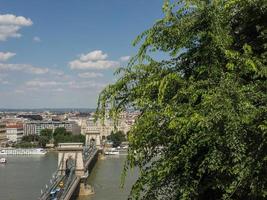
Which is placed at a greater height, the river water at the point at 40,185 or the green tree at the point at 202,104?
the green tree at the point at 202,104

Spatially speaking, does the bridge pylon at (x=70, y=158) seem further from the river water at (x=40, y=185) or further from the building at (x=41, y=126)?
the building at (x=41, y=126)

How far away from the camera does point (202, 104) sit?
3.08 m

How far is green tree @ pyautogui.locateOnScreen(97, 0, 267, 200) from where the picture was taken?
2.97 m

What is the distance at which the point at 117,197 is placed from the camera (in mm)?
23359

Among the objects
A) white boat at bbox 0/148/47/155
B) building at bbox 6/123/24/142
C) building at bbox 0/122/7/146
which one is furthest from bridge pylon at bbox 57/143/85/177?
building at bbox 6/123/24/142

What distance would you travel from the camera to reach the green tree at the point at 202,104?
2.97 m

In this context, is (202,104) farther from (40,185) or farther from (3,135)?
(3,135)

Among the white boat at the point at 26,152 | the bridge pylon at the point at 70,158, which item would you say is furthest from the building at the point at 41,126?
the bridge pylon at the point at 70,158

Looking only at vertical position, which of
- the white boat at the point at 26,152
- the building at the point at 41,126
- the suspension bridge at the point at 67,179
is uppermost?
the building at the point at 41,126

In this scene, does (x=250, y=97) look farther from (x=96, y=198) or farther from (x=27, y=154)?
(x=27, y=154)

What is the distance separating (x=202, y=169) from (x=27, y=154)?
59614mm

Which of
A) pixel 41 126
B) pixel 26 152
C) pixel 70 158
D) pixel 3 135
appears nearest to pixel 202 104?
pixel 70 158

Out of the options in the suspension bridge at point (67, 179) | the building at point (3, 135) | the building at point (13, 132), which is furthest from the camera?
the building at point (13, 132)

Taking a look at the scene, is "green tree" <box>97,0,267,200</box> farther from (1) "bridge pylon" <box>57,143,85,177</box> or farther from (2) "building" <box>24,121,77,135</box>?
(2) "building" <box>24,121,77,135</box>
